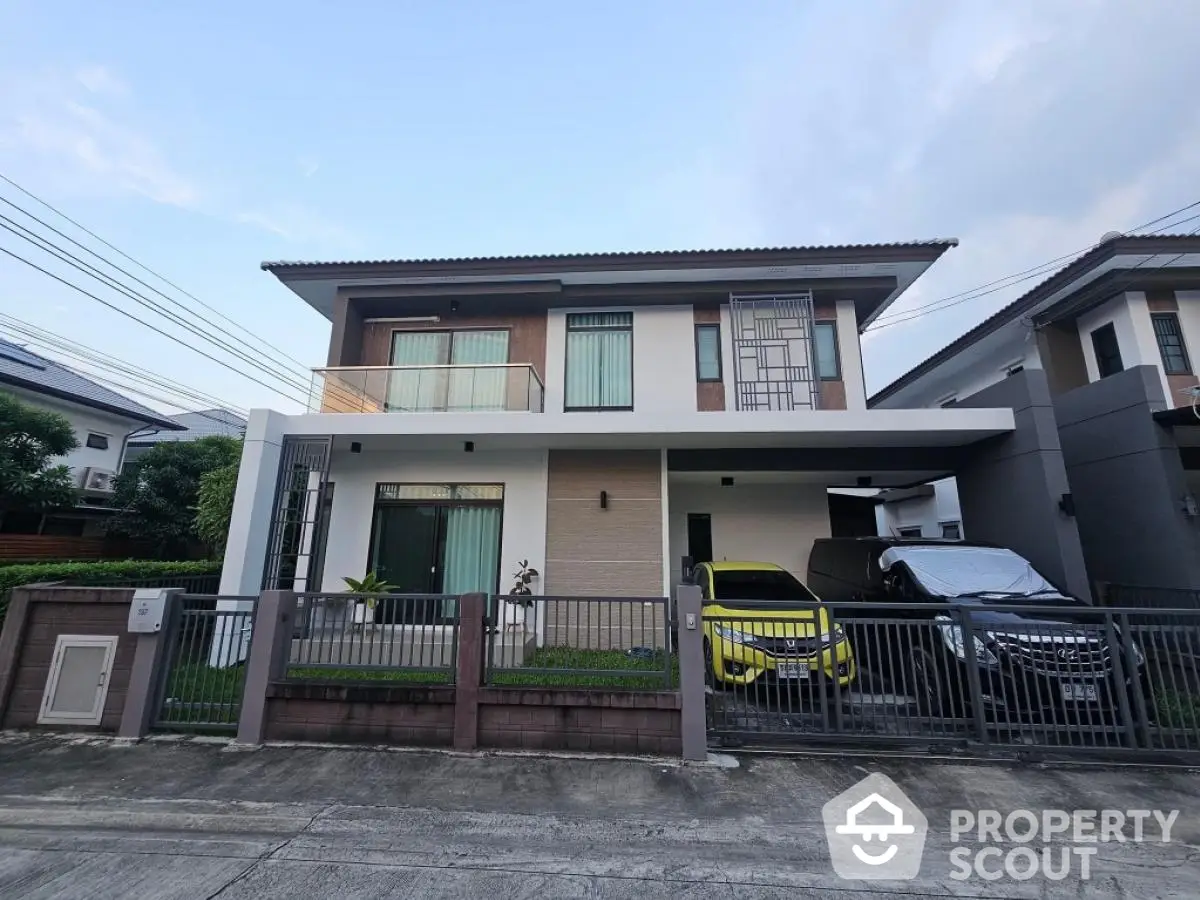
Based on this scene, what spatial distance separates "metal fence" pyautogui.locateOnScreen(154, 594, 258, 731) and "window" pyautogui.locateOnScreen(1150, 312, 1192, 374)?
14867 millimetres

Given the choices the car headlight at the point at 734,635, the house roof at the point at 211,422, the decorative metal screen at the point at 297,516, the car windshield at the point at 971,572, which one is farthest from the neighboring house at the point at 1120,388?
the house roof at the point at 211,422

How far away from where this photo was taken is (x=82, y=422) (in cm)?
1382

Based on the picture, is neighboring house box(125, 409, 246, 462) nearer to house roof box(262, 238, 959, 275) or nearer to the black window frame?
house roof box(262, 238, 959, 275)

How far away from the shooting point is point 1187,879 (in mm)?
2734

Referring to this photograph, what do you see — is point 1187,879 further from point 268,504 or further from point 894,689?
point 268,504

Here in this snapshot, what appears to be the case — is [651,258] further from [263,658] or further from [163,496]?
[163,496]

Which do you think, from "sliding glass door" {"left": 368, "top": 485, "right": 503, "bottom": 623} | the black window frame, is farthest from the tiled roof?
"sliding glass door" {"left": 368, "top": 485, "right": 503, "bottom": 623}

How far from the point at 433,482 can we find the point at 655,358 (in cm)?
450

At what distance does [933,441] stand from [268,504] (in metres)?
10.3

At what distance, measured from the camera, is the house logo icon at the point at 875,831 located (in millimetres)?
2863

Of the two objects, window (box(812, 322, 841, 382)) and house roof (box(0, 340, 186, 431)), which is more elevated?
house roof (box(0, 340, 186, 431))

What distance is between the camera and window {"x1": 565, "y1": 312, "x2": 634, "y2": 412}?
8922mm

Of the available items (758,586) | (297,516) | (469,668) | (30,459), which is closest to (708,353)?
(758,586)

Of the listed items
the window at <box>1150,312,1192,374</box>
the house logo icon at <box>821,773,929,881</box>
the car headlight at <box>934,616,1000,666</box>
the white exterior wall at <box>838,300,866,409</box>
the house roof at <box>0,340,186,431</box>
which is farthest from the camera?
the house roof at <box>0,340,186,431</box>
